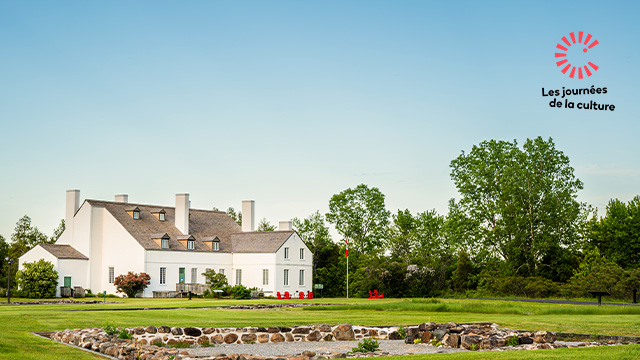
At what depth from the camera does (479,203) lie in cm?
6488

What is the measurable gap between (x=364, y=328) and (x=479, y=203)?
44993 mm

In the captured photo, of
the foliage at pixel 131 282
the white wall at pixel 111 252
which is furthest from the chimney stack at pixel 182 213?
the foliage at pixel 131 282

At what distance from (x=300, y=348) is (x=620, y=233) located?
4583 cm

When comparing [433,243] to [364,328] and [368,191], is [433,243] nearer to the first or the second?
[368,191]

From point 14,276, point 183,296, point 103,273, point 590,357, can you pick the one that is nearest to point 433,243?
point 183,296

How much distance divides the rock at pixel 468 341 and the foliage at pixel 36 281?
4849 centimetres

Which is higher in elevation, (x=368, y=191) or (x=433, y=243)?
(x=368, y=191)

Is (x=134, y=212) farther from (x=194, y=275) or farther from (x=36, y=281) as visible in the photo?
(x=36, y=281)

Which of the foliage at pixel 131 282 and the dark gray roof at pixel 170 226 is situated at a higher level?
the dark gray roof at pixel 170 226

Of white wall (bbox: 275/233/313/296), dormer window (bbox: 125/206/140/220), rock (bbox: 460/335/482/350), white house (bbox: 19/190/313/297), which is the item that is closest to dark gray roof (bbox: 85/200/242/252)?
white house (bbox: 19/190/313/297)

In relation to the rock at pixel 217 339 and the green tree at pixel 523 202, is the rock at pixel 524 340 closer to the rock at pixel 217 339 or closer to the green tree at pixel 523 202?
the rock at pixel 217 339

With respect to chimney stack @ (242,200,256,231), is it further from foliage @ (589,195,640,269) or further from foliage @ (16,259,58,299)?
foliage @ (589,195,640,269)

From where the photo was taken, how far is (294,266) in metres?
69.8

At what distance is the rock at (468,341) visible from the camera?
1808 centimetres
